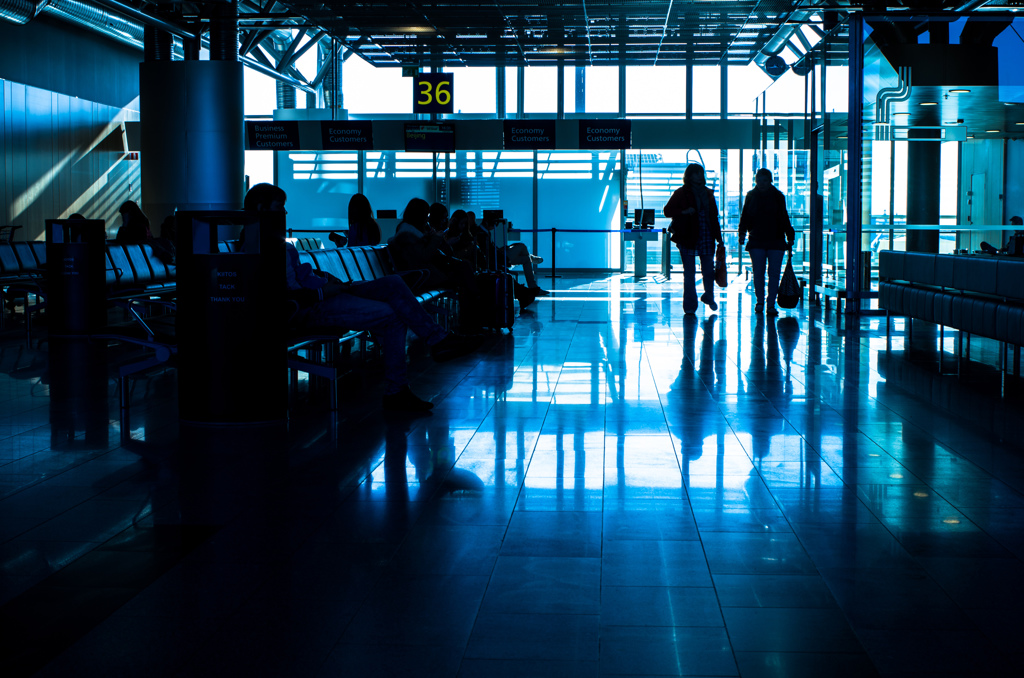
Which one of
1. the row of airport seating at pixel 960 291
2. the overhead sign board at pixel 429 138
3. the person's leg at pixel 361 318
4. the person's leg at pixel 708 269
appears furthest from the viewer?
the overhead sign board at pixel 429 138

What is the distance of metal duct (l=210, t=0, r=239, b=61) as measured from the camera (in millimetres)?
17172

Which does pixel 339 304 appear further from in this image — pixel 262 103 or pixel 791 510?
pixel 262 103

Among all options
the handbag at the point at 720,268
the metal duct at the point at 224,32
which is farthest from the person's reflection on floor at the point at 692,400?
the metal duct at the point at 224,32

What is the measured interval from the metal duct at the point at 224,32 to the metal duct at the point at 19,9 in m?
3.75

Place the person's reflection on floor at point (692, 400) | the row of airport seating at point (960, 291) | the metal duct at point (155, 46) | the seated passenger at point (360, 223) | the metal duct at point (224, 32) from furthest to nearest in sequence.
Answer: the metal duct at point (155, 46) < the metal duct at point (224, 32) < the seated passenger at point (360, 223) < the row of airport seating at point (960, 291) < the person's reflection on floor at point (692, 400)

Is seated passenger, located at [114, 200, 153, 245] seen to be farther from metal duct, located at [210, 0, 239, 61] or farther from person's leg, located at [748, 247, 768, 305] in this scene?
person's leg, located at [748, 247, 768, 305]

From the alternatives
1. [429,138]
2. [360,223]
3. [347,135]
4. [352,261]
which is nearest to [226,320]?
[352,261]

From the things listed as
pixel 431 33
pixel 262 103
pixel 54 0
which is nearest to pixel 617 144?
pixel 431 33

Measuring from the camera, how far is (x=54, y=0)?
15.6m

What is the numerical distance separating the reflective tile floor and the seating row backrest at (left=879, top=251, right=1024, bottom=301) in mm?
648

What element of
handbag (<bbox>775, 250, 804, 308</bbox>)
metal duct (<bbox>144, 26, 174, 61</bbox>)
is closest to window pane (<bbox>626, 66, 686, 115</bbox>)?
metal duct (<bbox>144, 26, 174, 61</bbox>)

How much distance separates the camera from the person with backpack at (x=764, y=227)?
12022 millimetres

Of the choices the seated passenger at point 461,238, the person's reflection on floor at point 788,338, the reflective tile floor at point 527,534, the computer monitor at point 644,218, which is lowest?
the reflective tile floor at point 527,534

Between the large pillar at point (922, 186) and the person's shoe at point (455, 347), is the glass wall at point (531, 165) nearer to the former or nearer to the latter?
the large pillar at point (922, 186)
